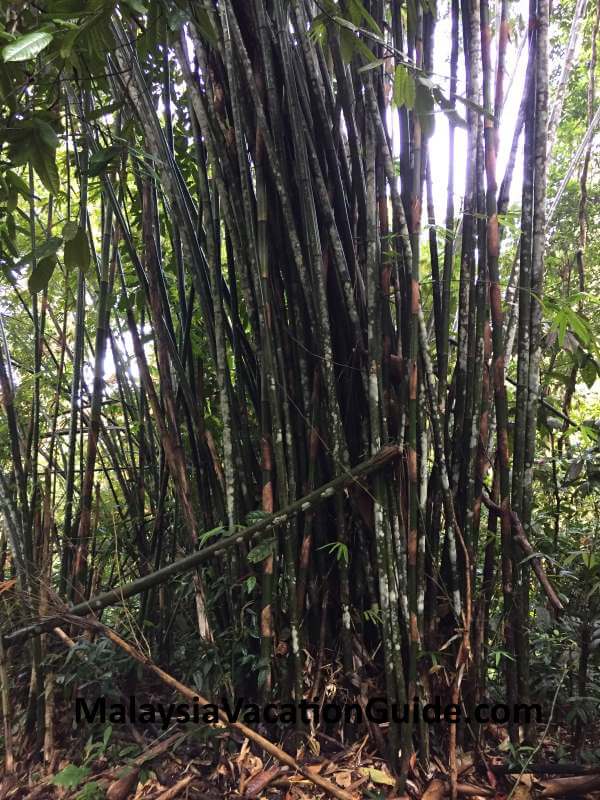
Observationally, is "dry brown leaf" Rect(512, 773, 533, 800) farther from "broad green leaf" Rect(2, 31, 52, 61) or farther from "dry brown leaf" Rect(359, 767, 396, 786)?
"broad green leaf" Rect(2, 31, 52, 61)

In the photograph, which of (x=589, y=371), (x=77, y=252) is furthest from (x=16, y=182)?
(x=589, y=371)

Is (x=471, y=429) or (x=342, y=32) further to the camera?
(x=471, y=429)

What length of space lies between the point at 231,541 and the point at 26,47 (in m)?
1.07

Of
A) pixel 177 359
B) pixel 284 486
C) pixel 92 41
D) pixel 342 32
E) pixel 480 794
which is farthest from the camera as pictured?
pixel 177 359

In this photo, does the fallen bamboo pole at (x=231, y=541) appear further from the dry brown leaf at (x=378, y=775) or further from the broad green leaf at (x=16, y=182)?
the broad green leaf at (x=16, y=182)

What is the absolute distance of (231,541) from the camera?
1.44 m

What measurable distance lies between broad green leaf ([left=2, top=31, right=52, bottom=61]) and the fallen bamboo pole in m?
1.05

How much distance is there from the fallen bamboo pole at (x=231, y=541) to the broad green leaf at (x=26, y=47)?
41.3 inches

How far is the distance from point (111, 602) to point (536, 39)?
1.78m

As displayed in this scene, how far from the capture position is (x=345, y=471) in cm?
147

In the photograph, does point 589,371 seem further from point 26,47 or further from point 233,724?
point 26,47

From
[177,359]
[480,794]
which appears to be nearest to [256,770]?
[480,794]

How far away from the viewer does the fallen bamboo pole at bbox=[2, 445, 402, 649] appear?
1.44 meters

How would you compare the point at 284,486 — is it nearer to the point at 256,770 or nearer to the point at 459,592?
the point at 459,592
